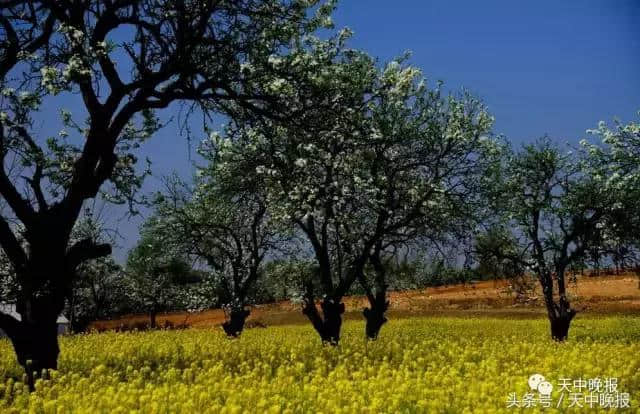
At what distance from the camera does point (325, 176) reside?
70.7 ft

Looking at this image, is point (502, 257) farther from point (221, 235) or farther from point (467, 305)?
point (467, 305)

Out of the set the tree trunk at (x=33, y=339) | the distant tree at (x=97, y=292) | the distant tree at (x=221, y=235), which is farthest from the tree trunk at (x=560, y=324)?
the distant tree at (x=97, y=292)

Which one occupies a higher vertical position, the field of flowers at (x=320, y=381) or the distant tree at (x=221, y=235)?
the distant tree at (x=221, y=235)

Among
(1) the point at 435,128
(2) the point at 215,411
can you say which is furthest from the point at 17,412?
(1) the point at 435,128

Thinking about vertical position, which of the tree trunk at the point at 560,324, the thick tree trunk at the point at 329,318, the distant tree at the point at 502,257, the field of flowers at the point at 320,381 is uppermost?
the distant tree at the point at 502,257

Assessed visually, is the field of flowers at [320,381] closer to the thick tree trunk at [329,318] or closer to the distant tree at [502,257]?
the thick tree trunk at [329,318]

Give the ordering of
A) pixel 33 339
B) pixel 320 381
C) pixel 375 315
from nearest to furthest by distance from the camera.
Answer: pixel 320 381
pixel 33 339
pixel 375 315

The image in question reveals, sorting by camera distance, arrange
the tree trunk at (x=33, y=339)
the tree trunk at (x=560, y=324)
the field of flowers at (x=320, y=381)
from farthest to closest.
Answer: the tree trunk at (x=560, y=324) → the tree trunk at (x=33, y=339) → the field of flowers at (x=320, y=381)

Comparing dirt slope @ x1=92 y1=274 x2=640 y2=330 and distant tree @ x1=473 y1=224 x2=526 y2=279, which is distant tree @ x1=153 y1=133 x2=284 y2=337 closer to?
distant tree @ x1=473 y1=224 x2=526 y2=279

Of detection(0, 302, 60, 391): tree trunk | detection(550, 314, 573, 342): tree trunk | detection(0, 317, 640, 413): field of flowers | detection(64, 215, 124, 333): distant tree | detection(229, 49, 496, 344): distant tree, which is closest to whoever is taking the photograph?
detection(0, 317, 640, 413): field of flowers

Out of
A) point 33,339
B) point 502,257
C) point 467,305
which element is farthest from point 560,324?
point 467,305

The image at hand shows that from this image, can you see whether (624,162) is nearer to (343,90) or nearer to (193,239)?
(343,90)

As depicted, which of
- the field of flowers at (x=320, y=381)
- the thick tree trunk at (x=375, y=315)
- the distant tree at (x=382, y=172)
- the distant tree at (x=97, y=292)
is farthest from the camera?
the distant tree at (x=97, y=292)

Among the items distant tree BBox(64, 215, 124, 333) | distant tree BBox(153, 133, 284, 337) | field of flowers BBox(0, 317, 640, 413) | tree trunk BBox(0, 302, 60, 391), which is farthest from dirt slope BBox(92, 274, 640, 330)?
tree trunk BBox(0, 302, 60, 391)
